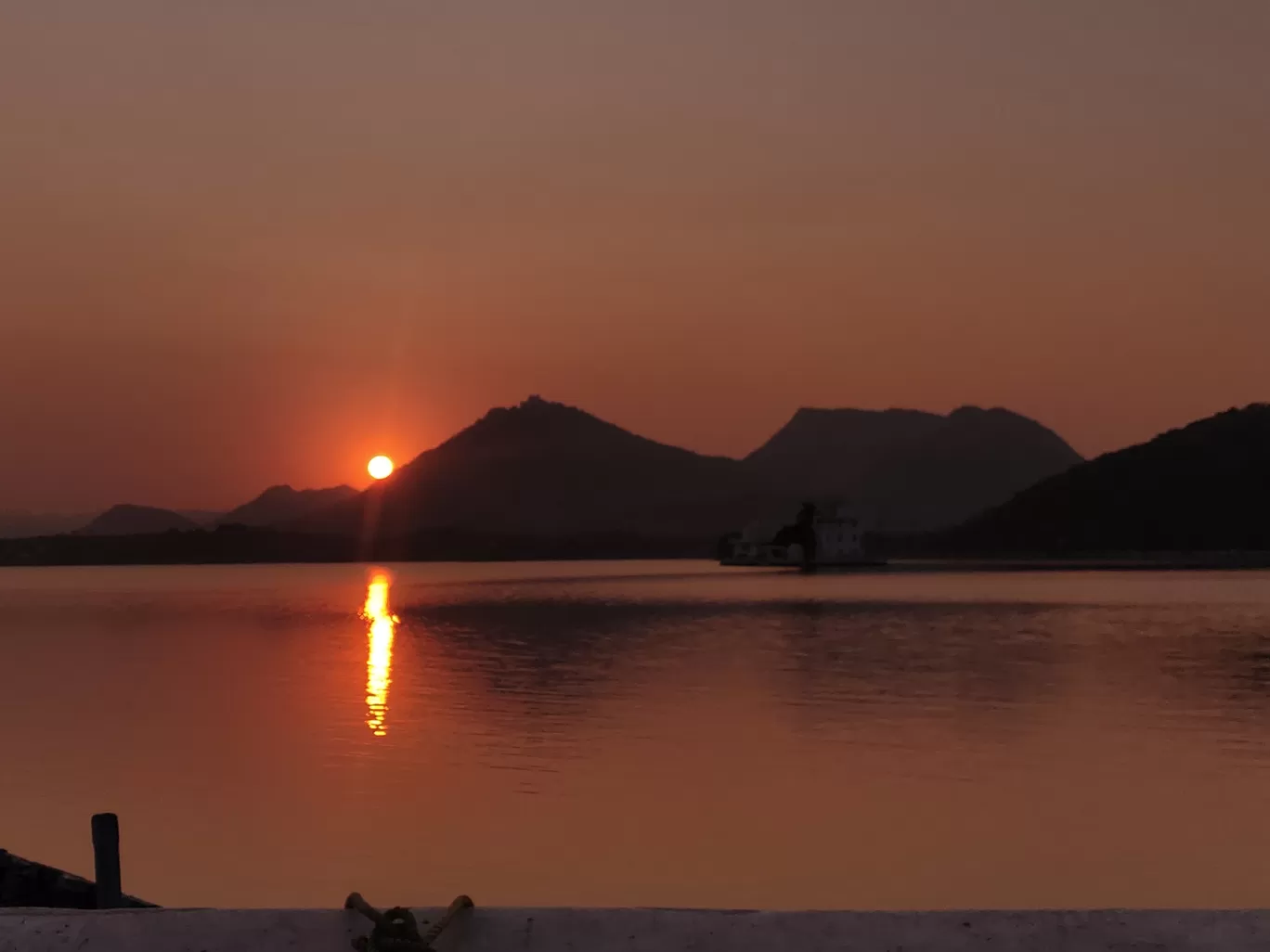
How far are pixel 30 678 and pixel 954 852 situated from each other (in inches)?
1702

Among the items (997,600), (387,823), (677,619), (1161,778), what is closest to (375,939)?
(387,823)

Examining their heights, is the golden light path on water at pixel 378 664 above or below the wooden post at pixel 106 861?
below

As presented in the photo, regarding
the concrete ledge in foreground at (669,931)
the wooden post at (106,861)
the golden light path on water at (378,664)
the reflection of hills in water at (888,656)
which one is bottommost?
the golden light path on water at (378,664)

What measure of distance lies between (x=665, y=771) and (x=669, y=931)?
2302cm

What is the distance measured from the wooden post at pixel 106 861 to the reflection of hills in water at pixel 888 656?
2560 cm

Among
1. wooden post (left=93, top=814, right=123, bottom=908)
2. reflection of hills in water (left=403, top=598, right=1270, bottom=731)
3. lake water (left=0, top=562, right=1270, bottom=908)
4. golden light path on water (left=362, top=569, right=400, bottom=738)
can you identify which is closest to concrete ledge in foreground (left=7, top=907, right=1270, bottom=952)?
wooden post (left=93, top=814, right=123, bottom=908)

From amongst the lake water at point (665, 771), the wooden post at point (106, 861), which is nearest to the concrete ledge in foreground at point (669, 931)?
the wooden post at point (106, 861)

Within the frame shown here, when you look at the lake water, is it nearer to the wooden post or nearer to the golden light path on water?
the golden light path on water

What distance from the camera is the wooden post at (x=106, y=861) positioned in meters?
11.5

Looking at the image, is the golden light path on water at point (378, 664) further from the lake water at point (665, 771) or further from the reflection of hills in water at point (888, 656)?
the reflection of hills in water at point (888, 656)

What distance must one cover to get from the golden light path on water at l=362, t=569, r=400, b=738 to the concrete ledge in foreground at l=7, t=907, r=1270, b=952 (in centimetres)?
3027

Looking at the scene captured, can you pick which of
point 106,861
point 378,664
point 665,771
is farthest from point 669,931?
point 378,664

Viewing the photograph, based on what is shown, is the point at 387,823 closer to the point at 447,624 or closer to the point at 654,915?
the point at 654,915

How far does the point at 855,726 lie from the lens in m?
33.9
